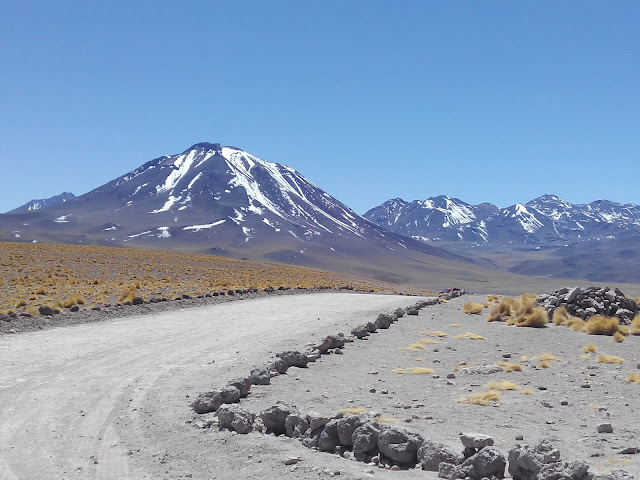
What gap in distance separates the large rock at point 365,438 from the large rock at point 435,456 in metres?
0.58

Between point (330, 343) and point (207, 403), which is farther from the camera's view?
point (330, 343)

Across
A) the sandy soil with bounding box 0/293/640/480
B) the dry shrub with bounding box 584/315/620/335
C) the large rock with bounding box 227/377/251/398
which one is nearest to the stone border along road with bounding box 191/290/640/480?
the sandy soil with bounding box 0/293/640/480

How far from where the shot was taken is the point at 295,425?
8.38m

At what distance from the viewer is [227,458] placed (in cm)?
744

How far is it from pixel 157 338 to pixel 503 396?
9446 millimetres

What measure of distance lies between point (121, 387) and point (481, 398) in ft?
19.9

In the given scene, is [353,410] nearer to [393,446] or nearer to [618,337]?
[393,446]

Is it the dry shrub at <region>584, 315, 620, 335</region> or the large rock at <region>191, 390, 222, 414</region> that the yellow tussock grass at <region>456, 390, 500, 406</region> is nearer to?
the large rock at <region>191, 390, 222, 414</region>

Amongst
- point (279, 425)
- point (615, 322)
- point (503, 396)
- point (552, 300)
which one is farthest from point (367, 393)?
point (552, 300)

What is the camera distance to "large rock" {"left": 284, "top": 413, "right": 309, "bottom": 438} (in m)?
8.30

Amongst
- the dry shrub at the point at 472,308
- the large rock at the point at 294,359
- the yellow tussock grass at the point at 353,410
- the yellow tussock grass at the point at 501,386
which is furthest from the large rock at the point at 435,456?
the dry shrub at the point at 472,308

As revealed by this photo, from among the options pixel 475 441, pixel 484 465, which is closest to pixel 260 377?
pixel 475 441

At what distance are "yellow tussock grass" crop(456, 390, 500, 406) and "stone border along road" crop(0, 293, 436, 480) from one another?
4475mm

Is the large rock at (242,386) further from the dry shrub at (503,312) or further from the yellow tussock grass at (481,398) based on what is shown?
the dry shrub at (503,312)
